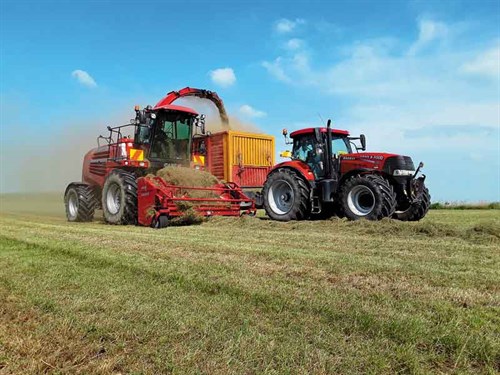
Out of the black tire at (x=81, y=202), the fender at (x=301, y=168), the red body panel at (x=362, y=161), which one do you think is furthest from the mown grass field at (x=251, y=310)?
the black tire at (x=81, y=202)

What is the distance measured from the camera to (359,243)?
638cm

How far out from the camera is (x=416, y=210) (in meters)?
9.72

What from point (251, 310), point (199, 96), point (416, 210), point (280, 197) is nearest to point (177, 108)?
point (199, 96)

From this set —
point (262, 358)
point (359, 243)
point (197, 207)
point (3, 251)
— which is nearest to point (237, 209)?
point (197, 207)

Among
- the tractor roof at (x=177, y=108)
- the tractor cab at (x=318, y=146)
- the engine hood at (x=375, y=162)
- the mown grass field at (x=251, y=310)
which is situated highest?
the tractor roof at (x=177, y=108)

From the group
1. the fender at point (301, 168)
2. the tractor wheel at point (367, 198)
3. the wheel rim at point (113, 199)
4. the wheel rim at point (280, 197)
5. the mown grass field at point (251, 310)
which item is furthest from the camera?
the wheel rim at point (113, 199)

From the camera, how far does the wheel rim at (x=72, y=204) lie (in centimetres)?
1325

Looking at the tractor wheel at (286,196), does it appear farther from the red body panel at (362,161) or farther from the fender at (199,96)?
the fender at (199,96)

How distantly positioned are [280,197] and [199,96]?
4.64 metres

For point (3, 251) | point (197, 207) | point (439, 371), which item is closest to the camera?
point (439, 371)

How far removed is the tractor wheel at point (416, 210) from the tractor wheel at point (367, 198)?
888 mm

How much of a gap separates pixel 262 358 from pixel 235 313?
726 millimetres

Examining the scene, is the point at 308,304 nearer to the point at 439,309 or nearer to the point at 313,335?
the point at 313,335

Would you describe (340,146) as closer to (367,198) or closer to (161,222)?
(367,198)
